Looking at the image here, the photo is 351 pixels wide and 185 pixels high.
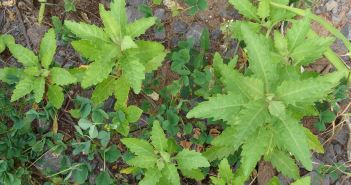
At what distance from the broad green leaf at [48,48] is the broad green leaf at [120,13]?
2.52 feet

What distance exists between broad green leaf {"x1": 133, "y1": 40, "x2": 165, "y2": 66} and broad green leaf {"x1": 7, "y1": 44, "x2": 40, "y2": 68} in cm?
113

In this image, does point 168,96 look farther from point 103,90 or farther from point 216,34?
point 216,34

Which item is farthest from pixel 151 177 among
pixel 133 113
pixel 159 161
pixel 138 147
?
pixel 133 113

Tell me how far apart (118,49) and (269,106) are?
142cm

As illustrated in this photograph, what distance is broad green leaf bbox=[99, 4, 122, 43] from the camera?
2236mm

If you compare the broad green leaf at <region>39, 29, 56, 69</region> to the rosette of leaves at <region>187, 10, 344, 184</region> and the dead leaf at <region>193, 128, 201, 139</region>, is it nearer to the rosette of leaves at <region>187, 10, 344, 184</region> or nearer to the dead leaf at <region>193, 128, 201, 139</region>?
the rosette of leaves at <region>187, 10, 344, 184</region>

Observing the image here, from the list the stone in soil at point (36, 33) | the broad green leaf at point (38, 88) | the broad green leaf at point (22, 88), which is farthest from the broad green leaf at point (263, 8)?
the stone in soil at point (36, 33)

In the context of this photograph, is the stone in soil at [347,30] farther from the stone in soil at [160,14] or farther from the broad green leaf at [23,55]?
the broad green leaf at [23,55]

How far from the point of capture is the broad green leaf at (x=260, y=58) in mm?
2127

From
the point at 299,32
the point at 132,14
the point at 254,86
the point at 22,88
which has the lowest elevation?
the point at 22,88

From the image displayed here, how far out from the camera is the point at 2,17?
3381mm

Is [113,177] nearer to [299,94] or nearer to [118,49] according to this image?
[118,49]

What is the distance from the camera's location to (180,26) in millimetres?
3521

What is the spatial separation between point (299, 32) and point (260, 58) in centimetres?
56
